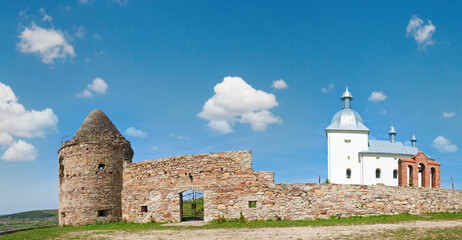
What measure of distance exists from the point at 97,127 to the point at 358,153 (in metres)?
35.3

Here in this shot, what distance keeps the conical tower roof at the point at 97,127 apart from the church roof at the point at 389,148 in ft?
115

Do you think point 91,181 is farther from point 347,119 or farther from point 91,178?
point 347,119

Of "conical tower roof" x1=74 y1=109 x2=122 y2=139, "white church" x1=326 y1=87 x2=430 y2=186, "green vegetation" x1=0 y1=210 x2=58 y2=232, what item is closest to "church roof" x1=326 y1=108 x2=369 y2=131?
"white church" x1=326 y1=87 x2=430 y2=186

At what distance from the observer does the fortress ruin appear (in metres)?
16.9

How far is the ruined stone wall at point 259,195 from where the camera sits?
16797 mm

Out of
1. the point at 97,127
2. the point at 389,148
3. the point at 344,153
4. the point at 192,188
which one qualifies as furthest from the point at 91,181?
the point at 389,148

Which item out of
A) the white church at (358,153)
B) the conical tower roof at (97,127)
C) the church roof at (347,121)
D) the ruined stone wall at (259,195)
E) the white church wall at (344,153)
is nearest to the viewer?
the ruined stone wall at (259,195)

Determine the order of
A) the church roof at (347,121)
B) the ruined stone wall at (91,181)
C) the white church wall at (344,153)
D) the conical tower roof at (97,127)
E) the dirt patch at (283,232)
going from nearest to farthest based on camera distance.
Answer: the dirt patch at (283,232)
the ruined stone wall at (91,181)
the conical tower roof at (97,127)
the white church wall at (344,153)
the church roof at (347,121)

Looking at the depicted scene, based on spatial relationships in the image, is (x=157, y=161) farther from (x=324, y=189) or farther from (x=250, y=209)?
(x=324, y=189)

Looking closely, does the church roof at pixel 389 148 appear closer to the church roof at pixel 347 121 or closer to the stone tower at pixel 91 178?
the church roof at pixel 347 121

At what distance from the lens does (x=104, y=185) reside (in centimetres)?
2067

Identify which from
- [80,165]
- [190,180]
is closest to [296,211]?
[190,180]

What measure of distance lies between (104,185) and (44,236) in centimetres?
483

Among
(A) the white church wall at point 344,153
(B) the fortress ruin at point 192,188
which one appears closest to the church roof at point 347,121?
(A) the white church wall at point 344,153
